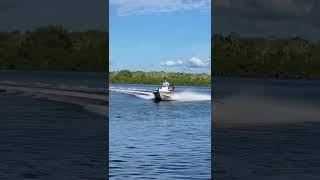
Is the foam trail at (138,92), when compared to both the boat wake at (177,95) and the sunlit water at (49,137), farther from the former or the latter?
the sunlit water at (49,137)

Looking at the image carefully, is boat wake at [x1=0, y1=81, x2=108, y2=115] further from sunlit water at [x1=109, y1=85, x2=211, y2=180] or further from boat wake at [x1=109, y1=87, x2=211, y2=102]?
boat wake at [x1=109, y1=87, x2=211, y2=102]

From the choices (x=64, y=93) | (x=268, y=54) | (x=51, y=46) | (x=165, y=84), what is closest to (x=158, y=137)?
(x=165, y=84)

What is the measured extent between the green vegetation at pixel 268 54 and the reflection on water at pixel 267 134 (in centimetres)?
225

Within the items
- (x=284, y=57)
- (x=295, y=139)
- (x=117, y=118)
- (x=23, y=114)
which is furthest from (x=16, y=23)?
(x=117, y=118)

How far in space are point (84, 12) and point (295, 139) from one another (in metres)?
11.1

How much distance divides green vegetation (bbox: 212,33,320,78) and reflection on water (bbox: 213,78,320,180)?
2254 mm

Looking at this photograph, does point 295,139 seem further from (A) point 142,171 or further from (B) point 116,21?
(B) point 116,21

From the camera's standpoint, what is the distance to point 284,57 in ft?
58.9

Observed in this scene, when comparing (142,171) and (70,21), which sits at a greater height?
(70,21)

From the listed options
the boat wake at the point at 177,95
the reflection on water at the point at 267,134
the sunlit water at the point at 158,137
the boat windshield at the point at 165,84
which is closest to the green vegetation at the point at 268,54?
the reflection on water at the point at 267,134

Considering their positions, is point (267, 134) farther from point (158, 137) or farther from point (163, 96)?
point (163, 96)

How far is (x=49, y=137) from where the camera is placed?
21.6m

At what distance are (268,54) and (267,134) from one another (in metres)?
6.45

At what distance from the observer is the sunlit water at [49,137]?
13708mm
